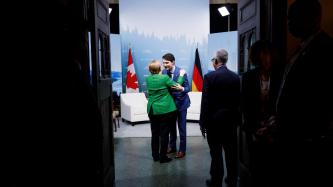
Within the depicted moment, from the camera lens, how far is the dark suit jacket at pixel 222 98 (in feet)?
9.95

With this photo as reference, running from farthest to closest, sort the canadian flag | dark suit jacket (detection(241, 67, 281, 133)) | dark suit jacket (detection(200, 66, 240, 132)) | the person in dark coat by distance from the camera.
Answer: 1. the canadian flag
2. dark suit jacket (detection(200, 66, 240, 132))
3. dark suit jacket (detection(241, 67, 281, 133))
4. the person in dark coat

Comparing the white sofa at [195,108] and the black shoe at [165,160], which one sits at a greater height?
the white sofa at [195,108]

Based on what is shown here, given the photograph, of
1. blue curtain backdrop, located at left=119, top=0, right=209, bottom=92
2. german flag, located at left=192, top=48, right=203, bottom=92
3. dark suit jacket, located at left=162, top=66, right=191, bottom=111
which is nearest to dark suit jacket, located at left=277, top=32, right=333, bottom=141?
dark suit jacket, located at left=162, top=66, right=191, bottom=111

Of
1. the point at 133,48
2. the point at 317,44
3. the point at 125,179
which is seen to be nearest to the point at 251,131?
the point at 317,44

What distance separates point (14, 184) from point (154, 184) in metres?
2.46

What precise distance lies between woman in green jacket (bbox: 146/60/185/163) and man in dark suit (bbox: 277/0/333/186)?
2641 millimetres

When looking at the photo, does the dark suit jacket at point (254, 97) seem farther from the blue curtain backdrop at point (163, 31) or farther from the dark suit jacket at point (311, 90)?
the blue curtain backdrop at point (163, 31)

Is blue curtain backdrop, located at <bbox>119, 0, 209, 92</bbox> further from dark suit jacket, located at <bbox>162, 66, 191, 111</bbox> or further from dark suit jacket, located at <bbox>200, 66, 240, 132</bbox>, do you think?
dark suit jacket, located at <bbox>200, 66, 240, 132</bbox>

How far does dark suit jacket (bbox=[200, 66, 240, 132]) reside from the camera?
119 inches

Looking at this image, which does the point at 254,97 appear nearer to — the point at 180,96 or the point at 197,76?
the point at 180,96

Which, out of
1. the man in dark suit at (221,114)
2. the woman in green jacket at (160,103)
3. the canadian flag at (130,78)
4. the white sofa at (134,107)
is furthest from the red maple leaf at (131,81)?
the man in dark suit at (221,114)

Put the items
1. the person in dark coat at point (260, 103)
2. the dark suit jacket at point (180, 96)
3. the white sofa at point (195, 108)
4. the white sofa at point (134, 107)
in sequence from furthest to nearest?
the white sofa at point (195, 108) < the white sofa at point (134, 107) < the dark suit jacket at point (180, 96) < the person in dark coat at point (260, 103)

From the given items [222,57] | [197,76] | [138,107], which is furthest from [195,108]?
[222,57]

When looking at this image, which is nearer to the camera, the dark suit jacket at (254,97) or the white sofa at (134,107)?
the dark suit jacket at (254,97)
